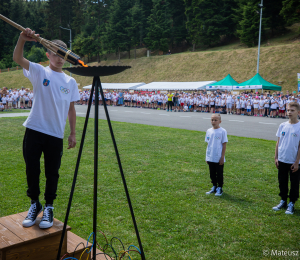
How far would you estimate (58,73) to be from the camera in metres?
2.88

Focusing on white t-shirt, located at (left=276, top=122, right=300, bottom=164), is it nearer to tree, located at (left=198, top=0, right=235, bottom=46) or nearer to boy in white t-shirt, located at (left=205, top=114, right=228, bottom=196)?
boy in white t-shirt, located at (left=205, top=114, right=228, bottom=196)

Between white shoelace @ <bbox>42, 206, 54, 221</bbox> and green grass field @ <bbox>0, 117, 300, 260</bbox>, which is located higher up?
white shoelace @ <bbox>42, 206, 54, 221</bbox>

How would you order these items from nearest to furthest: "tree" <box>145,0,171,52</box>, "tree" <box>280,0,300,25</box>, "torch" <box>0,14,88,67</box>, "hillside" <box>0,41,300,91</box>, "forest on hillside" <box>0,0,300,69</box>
→ "torch" <box>0,14,88,67</box>, "hillside" <box>0,41,300,91</box>, "tree" <box>280,0,300,25</box>, "forest on hillside" <box>0,0,300,69</box>, "tree" <box>145,0,171,52</box>

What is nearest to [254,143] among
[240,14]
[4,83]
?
[240,14]

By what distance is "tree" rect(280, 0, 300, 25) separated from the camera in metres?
45.9

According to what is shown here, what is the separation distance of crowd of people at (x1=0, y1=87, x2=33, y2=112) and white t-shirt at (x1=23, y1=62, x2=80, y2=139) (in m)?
23.1

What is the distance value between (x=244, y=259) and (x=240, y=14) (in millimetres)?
61740

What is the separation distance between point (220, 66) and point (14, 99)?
30687 millimetres

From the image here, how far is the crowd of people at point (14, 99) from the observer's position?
76.6 ft

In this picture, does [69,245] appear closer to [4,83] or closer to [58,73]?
[58,73]

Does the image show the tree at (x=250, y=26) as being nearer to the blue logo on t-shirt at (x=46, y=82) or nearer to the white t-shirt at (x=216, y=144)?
the white t-shirt at (x=216, y=144)

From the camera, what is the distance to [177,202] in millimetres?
4797

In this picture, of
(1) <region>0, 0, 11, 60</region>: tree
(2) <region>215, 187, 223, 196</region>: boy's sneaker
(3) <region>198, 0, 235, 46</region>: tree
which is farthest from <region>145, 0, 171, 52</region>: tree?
(2) <region>215, 187, 223, 196</region>: boy's sneaker

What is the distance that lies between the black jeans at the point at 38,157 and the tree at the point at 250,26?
52486 millimetres
